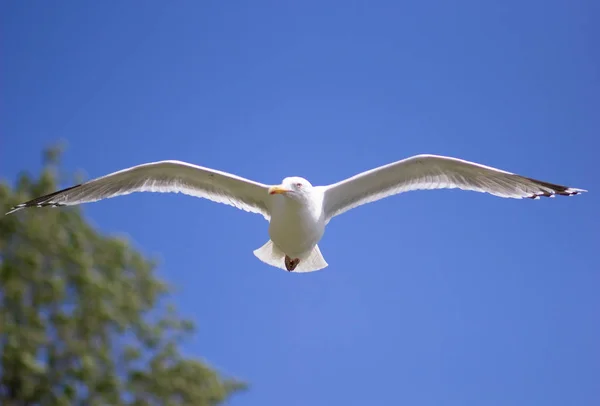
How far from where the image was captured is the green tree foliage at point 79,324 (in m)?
12.9

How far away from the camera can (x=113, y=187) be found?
640 cm

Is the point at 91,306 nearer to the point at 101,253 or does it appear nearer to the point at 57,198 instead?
the point at 101,253

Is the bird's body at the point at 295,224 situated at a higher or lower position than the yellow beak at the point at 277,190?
lower

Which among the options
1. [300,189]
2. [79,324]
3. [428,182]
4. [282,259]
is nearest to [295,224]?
[300,189]

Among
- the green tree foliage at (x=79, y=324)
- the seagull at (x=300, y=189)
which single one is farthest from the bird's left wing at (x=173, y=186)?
the green tree foliage at (x=79, y=324)

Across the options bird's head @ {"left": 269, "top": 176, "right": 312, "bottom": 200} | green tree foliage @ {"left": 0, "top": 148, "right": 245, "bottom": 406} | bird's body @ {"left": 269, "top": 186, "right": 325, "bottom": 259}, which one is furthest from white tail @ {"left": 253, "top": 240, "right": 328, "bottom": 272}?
green tree foliage @ {"left": 0, "top": 148, "right": 245, "bottom": 406}

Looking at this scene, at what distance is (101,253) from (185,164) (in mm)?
8330

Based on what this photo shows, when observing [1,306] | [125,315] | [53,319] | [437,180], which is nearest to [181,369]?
[125,315]

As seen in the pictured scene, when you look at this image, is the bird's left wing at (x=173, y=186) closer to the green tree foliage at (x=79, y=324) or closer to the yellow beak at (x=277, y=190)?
the yellow beak at (x=277, y=190)

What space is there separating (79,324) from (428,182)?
28.4 feet

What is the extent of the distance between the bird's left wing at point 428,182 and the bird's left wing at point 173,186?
0.64 metres

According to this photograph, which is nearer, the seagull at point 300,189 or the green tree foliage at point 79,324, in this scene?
the seagull at point 300,189

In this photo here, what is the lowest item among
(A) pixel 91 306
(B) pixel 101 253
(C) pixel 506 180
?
(C) pixel 506 180

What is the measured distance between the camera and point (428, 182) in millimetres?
6223
